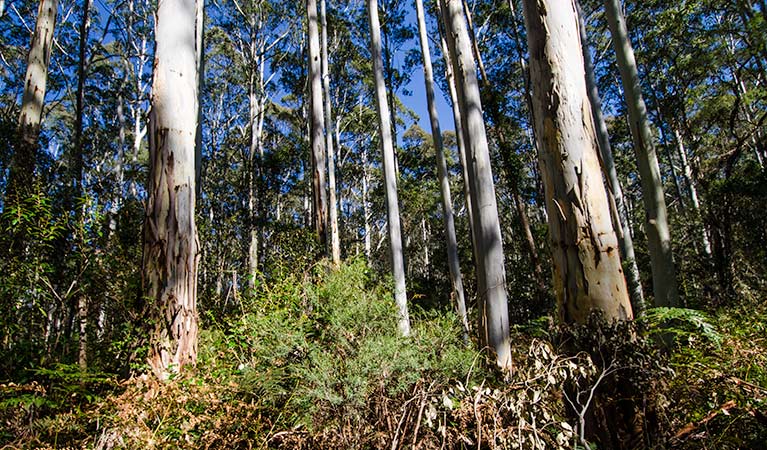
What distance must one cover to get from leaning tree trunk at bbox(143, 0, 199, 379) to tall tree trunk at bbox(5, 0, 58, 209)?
2.68 meters

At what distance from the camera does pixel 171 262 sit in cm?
259

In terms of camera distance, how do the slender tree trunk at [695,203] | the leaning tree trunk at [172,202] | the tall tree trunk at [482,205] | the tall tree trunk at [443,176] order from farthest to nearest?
the slender tree trunk at [695,203]
the tall tree trunk at [443,176]
the tall tree trunk at [482,205]
the leaning tree trunk at [172,202]

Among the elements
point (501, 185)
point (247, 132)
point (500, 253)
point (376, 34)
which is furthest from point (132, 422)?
point (501, 185)

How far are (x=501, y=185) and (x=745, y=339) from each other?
16878 mm

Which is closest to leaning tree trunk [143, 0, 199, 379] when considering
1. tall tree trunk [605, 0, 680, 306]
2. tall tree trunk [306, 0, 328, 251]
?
tall tree trunk [605, 0, 680, 306]

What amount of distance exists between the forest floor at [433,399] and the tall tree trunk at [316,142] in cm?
494

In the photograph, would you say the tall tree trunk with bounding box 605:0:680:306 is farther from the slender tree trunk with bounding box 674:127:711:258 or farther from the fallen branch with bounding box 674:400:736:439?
the slender tree trunk with bounding box 674:127:711:258

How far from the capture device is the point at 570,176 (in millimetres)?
1677

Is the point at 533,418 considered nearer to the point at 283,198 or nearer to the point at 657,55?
the point at 657,55

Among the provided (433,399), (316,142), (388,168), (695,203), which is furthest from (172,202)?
(695,203)

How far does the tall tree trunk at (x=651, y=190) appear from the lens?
3.79 meters

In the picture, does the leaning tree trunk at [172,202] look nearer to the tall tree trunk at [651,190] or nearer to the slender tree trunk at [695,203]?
the tall tree trunk at [651,190]

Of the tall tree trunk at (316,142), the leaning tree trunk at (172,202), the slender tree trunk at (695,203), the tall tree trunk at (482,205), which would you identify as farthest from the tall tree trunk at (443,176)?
the leaning tree trunk at (172,202)

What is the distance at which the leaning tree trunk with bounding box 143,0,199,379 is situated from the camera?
2.50m
